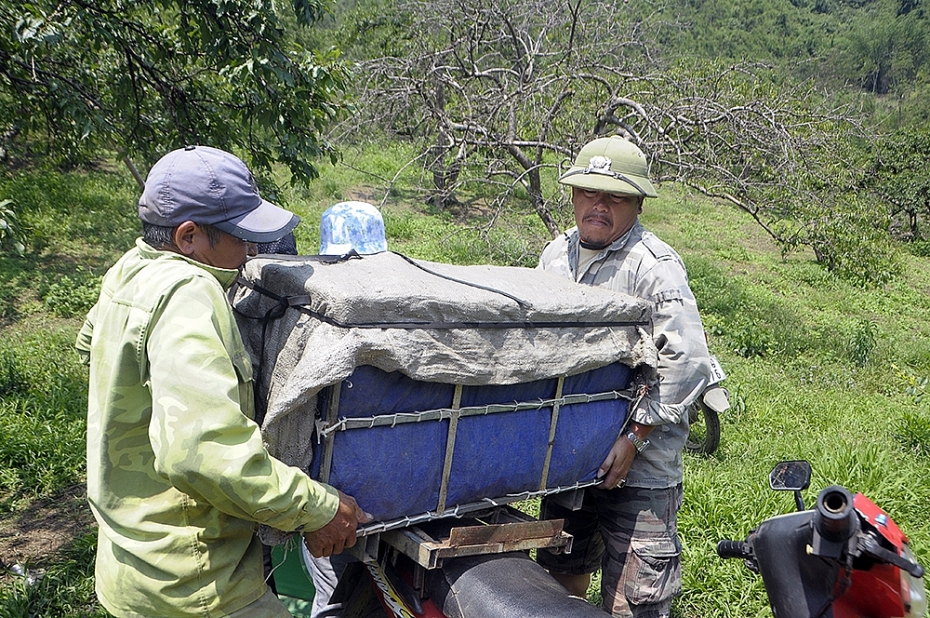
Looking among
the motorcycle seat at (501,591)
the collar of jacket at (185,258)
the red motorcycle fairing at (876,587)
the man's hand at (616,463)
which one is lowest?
the motorcycle seat at (501,591)

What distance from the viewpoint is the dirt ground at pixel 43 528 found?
11.8 feet

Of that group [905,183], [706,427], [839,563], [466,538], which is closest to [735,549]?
[839,563]

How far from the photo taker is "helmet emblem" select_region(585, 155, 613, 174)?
267 cm

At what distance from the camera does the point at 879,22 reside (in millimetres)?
63156

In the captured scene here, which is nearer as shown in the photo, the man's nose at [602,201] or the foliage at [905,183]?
the man's nose at [602,201]

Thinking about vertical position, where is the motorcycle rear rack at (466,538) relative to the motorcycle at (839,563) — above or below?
below

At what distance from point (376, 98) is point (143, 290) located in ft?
21.6

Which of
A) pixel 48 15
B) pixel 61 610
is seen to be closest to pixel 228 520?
pixel 61 610

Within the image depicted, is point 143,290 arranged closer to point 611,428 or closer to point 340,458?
point 340,458

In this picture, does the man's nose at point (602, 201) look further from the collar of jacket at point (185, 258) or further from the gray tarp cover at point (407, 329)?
the collar of jacket at point (185, 258)

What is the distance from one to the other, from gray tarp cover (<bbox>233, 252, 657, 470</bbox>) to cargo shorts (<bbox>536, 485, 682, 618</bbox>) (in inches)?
24.4

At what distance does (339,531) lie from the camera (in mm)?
1759

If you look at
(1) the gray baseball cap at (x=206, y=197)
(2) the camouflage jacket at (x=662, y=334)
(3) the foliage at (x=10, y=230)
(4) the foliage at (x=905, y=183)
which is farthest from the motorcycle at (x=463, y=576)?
(4) the foliage at (x=905, y=183)

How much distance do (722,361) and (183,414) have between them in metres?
6.42
